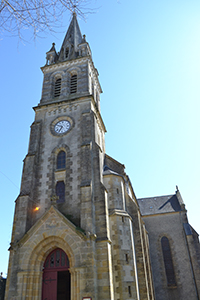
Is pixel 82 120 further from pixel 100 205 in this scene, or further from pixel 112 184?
pixel 100 205

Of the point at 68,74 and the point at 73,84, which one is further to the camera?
the point at 68,74

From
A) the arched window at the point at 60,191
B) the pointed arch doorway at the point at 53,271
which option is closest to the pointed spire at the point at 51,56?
the arched window at the point at 60,191

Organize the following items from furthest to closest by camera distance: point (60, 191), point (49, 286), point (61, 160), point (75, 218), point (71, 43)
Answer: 1. point (71, 43)
2. point (61, 160)
3. point (60, 191)
4. point (75, 218)
5. point (49, 286)

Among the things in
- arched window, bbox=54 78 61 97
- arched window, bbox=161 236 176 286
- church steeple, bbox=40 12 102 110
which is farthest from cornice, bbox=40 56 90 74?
arched window, bbox=161 236 176 286

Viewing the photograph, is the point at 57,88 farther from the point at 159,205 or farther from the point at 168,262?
the point at 168,262

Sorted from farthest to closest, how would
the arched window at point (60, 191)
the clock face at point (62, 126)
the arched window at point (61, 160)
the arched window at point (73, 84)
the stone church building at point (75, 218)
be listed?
the arched window at point (73, 84) < the clock face at point (62, 126) < the arched window at point (61, 160) < the arched window at point (60, 191) < the stone church building at point (75, 218)

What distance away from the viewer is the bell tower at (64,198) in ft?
42.8

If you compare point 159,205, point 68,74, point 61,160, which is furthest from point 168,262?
point 68,74

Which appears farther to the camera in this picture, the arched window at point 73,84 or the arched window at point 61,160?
the arched window at point 73,84

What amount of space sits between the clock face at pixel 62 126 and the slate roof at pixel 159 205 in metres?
16.8

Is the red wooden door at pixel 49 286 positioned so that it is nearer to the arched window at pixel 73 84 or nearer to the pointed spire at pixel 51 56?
the arched window at pixel 73 84

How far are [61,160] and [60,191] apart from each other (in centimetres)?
250

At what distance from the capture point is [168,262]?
2638 centimetres

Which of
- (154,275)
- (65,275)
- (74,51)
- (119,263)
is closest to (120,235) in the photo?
(119,263)
